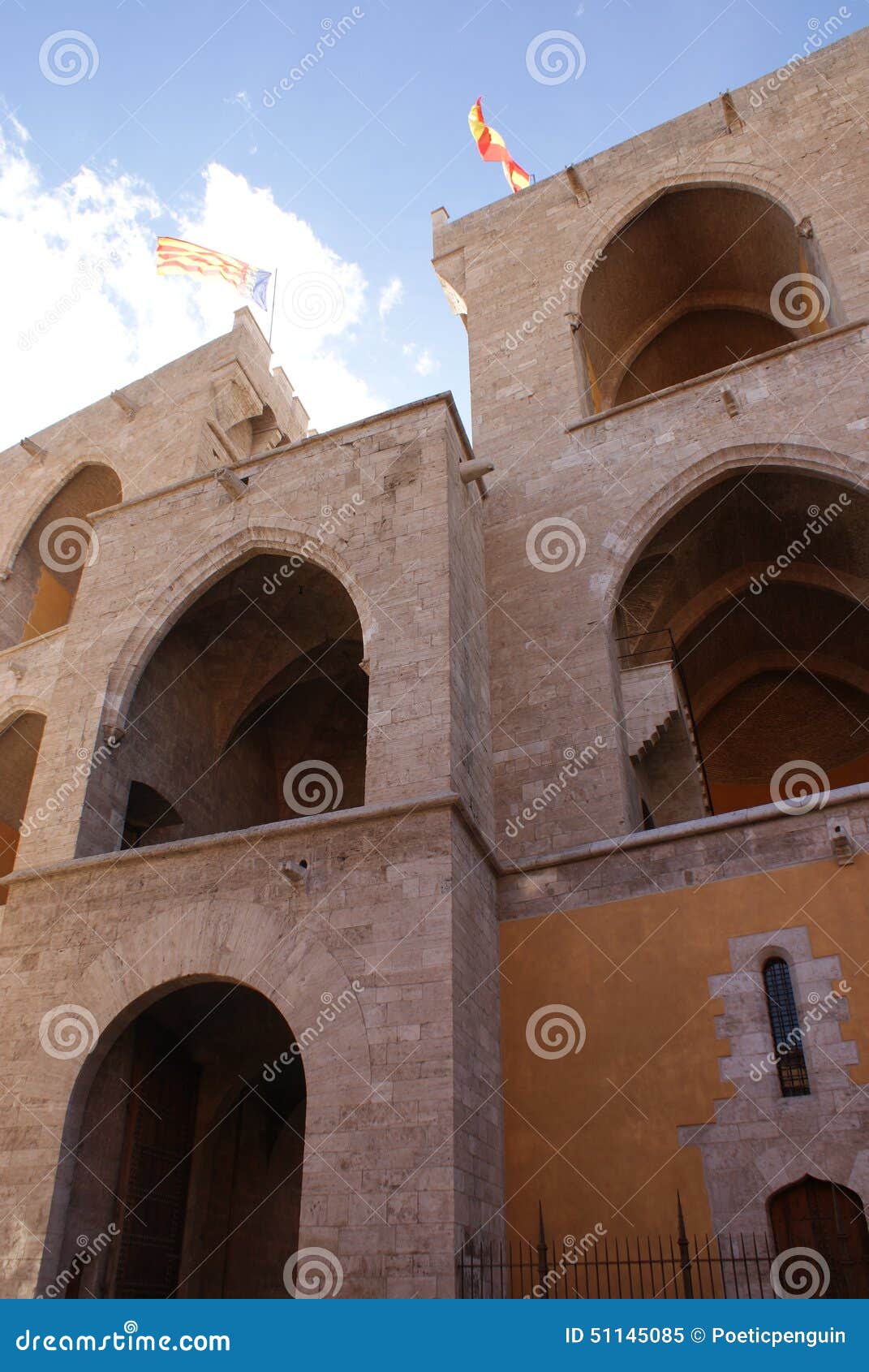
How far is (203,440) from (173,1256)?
34.0 ft

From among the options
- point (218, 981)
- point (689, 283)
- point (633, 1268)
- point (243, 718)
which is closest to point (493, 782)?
point (218, 981)

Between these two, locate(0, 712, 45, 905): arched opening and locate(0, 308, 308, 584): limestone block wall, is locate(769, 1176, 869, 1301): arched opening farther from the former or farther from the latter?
locate(0, 308, 308, 584): limestone block wall

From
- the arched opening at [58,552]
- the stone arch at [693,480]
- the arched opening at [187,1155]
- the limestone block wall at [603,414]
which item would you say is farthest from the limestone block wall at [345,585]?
the arched opening at [58,552]

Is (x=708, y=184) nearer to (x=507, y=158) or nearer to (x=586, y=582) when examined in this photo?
(x=507, y=158)

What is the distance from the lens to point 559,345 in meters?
12.4

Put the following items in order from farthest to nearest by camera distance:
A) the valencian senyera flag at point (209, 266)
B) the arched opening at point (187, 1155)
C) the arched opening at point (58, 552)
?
1. the arched opening at point (58, 552)
2. the valencian senyera flag at point (209, 266)
3. the arched opening at point (187, 1155)

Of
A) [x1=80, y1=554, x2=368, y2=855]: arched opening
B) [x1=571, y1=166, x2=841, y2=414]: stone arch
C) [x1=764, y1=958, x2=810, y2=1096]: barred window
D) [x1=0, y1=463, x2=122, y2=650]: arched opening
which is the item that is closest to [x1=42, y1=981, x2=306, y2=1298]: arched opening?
[x1=80, y1=554, x2=368, y2=855]: arched opening

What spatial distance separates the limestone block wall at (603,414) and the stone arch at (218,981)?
7.43 ft

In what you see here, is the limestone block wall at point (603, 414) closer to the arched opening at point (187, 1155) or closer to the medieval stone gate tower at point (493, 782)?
the medieval stone gate tower at point (493, 782)

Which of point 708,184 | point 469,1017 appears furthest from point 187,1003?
point 708,184

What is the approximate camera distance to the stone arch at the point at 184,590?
32.8 ft

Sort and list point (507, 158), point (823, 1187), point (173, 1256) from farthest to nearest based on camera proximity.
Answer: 1. point (507, 158)
2. point (173, 1256)
3. point (823, 1187)

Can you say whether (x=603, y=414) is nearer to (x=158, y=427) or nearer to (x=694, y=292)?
(x=694, y=292)
